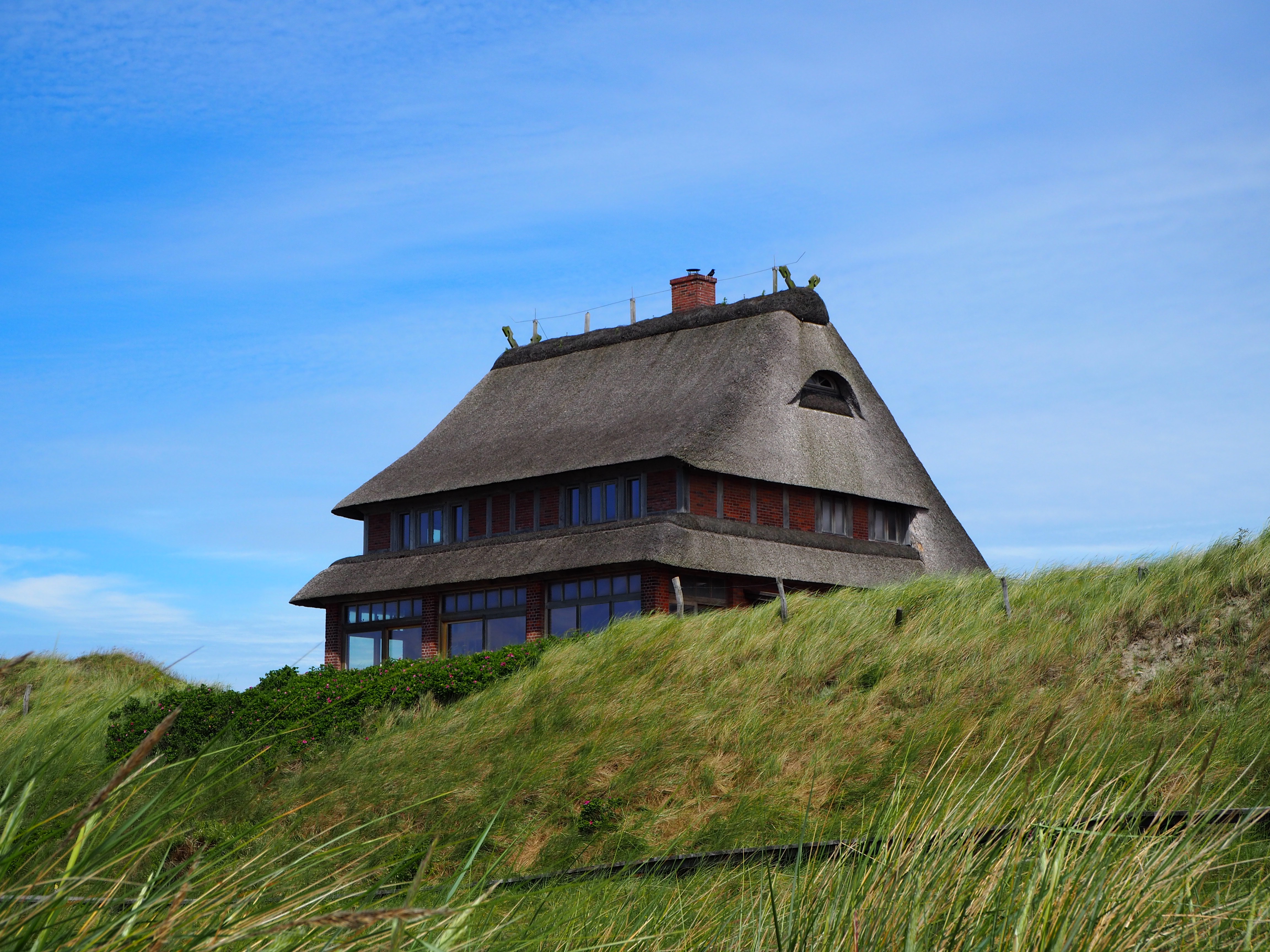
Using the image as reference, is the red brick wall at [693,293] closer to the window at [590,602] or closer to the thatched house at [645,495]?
the thatched house at [645,495]

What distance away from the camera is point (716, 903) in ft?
17.8

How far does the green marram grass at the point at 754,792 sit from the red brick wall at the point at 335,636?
6.71 meters

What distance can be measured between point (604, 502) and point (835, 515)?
575 centimetres

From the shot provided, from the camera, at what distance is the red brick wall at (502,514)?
27.5m

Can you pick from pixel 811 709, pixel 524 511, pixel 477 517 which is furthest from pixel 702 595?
pixel 811 709

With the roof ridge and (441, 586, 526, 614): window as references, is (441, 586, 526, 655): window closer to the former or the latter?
(441, 586, 526, 614): window

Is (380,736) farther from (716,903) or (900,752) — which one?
(716,903)

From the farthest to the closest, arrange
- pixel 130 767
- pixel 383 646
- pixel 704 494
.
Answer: pixel 383 646
pixel 704 494
pixel 130 767

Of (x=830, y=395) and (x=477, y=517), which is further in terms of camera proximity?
(x=830, y=395)

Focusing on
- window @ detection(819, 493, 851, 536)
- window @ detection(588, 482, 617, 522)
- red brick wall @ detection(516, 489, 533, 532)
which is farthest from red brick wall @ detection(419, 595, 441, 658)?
window @ detection(819, 493, 851, 536)

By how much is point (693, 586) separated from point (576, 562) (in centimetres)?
249

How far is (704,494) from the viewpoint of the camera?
25172 millimetres

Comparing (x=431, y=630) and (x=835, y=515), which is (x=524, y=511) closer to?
(x=431, y=630)

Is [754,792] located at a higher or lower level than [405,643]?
lower
